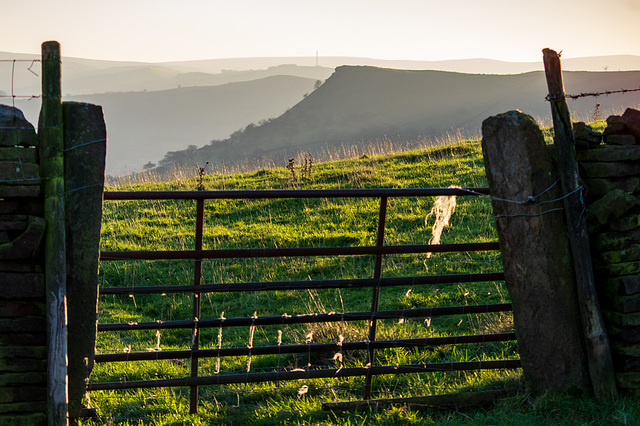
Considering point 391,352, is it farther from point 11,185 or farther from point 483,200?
point 483,200

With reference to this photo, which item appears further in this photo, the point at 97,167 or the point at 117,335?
the point at 117,335

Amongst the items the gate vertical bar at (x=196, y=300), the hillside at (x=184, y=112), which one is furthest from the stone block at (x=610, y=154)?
the hillside at (x=184, y=112)

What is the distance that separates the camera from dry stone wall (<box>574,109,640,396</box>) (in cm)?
371

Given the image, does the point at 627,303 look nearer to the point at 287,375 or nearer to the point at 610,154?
the point at 610,154

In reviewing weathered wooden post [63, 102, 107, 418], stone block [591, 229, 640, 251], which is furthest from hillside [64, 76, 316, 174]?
stone block [591, 229, 640, 251]

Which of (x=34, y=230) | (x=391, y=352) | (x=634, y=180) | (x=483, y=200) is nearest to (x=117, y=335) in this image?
(x=391, y=352)

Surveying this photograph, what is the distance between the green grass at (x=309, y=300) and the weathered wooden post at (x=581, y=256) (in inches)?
8.6

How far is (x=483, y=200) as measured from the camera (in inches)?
413

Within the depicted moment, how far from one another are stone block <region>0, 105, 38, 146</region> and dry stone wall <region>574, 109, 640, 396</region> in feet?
11.1

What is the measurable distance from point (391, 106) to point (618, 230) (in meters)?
80.1

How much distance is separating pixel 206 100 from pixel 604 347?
141125mm

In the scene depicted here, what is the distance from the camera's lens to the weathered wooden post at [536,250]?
3707mm

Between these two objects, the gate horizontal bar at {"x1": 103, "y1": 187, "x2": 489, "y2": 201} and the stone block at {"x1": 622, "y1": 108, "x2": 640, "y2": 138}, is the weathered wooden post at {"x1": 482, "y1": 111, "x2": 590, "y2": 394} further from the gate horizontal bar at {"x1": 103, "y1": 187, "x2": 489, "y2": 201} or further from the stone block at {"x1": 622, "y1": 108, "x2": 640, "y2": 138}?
the stone block at {"x1": 622, "y1": 108, "x2": 640, "y2": 138}

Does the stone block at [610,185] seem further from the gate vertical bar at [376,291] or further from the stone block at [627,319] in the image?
the gate vertical bar at [376,291]
